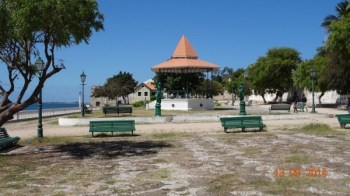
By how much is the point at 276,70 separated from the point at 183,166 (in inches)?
2790

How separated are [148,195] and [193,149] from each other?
6757 mm

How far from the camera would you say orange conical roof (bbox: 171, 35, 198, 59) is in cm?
4914

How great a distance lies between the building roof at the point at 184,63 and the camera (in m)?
45.2

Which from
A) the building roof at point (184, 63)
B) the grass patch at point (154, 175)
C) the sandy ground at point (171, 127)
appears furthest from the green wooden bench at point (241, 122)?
the building roof at point (184, 63)

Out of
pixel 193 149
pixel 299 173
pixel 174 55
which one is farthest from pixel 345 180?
pixel 174 55

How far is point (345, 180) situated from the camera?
8.70 metres

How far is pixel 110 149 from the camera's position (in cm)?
1496

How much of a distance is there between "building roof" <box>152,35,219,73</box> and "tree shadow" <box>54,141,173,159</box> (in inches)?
1132

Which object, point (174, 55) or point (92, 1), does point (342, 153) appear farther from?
point (174, 55)

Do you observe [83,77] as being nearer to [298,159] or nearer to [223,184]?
[298,159]

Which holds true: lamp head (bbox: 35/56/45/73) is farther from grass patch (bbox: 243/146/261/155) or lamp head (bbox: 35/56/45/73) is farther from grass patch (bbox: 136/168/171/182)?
grass patch (bbox: 243/146/261/155)

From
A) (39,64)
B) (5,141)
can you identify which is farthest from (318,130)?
(5,141)

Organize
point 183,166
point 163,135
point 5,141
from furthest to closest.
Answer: point 163,135 → point 5,141 → point 183,166

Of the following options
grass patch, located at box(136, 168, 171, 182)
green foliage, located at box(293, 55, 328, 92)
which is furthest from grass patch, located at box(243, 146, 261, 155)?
green foliage, located at box(293, 55, 328, 92)
